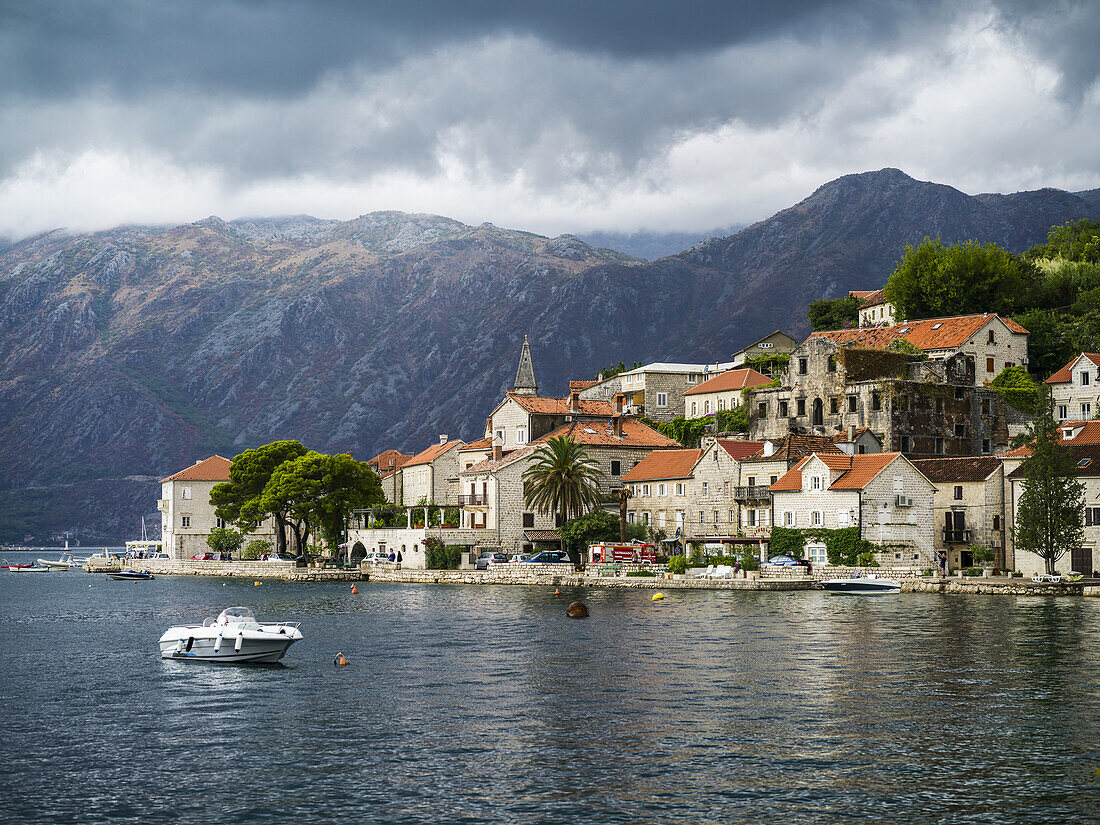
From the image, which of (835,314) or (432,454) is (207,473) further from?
(835,314)

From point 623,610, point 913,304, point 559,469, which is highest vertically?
point 913,304

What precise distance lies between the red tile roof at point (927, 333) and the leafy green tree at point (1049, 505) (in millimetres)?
27607

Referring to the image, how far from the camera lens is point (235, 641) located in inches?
1957

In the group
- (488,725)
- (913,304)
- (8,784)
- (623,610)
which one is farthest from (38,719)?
(913,304)

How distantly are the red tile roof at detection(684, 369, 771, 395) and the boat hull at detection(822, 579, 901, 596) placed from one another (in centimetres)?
4383

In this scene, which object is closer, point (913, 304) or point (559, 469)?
point (559, 469)

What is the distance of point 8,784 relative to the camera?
28.7 meters

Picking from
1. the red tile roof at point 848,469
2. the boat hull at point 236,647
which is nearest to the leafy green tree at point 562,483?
the red tile roof at point 848,469

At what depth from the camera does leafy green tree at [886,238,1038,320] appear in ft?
399

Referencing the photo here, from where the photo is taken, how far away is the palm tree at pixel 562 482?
105125 millimetres

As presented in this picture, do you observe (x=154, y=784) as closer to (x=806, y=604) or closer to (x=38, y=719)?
(x=38, y=719)

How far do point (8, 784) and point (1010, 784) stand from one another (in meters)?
23.6

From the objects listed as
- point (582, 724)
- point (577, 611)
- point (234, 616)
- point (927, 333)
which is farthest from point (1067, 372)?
point (582, 724)

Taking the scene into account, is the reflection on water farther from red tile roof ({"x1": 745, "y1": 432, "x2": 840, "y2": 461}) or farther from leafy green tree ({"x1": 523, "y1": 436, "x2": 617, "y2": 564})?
leafy green tree ({"x1": 523, "y1": 436, "x2": 617, "y2": 564})
